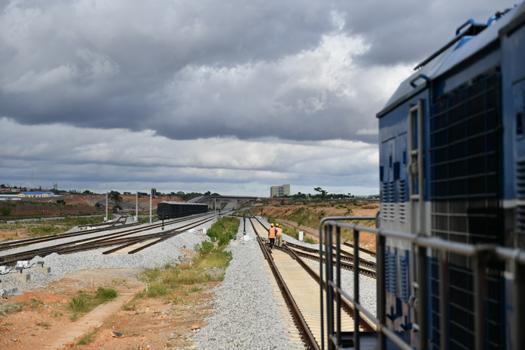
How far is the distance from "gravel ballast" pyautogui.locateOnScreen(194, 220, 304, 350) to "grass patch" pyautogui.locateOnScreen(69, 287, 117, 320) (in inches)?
150

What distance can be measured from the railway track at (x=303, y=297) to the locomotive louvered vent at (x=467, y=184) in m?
3.45

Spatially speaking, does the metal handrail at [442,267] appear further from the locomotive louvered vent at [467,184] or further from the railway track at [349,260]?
the railway track at [349,260]

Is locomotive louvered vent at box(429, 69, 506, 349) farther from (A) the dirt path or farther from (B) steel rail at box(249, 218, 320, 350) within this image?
(A) the dirt path

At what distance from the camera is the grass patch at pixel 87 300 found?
1862 centimetres

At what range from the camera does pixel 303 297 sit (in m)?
16.9

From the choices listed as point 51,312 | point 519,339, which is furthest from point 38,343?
point 519,339

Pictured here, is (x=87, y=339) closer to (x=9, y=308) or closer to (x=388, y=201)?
(x=9, y=308)

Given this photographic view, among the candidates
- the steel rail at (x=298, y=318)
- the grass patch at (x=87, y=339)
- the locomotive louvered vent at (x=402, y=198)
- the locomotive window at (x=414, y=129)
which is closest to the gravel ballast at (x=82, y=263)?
the grass patch at (x=87, y=339)

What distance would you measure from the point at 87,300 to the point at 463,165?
17713 millimetres

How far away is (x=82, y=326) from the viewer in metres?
16.4

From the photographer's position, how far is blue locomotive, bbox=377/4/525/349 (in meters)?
3.94

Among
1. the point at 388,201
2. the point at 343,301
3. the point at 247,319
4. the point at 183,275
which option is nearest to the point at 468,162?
the point at 388,201

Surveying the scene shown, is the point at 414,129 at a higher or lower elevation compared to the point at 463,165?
higher

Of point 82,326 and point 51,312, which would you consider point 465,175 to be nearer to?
point 82,326
